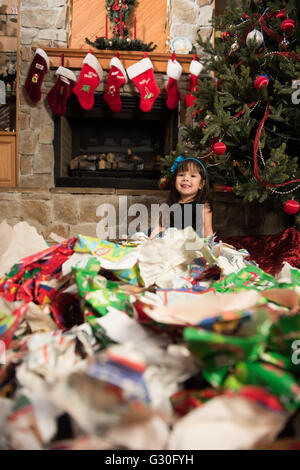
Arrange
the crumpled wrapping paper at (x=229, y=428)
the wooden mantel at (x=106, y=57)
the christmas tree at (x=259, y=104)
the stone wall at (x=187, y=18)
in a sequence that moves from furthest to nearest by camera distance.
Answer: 1. the stone wall at (x=187, y=18)
2. the wooden mantel at (x=106, y=57)
3. the christmas tree at (x=259, y=104)
4. the crumpled wrapping paper at (x=229, y=428)

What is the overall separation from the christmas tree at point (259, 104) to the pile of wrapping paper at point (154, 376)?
101cm

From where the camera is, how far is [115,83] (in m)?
2.54

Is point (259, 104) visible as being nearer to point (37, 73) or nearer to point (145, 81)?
point (145, 81)

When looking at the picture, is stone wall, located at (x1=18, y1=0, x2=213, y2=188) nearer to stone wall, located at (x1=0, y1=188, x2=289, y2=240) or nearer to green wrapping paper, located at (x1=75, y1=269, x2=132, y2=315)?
stone wall, located at (x1=0, y1=188, x2=289, y2=240)

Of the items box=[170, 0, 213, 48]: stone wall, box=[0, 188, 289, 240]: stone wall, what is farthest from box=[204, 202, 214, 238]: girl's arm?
box=[170, 0, 213, 48]: stone wall

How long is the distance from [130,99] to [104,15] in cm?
76

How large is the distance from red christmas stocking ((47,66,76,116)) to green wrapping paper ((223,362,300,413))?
2.71 meters

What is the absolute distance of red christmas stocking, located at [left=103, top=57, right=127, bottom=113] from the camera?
2.49 m

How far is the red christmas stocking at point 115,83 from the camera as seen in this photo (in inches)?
98.0

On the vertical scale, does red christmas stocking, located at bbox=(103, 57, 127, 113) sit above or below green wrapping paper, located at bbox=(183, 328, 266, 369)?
above

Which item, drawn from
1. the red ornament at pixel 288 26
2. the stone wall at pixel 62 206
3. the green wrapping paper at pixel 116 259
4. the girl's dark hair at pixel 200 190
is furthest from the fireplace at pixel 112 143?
the green wrapping paper at pixel 116 259

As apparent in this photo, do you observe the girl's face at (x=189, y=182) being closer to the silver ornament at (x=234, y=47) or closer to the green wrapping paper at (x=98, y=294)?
the silver ornament at (x=234, y=47)

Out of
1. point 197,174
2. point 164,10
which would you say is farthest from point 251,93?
point 164,10
